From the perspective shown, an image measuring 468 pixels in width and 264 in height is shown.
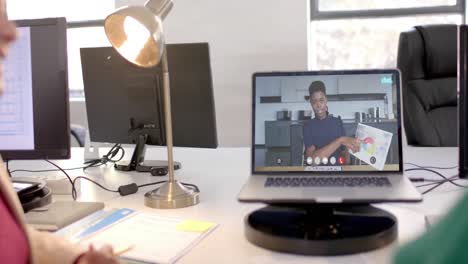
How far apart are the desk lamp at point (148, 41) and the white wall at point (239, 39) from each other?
2.18 meters

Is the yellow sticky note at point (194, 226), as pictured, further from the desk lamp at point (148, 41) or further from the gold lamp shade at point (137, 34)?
the gold lamp shade at point (137, 34)

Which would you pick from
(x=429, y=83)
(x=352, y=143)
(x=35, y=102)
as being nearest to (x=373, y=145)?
(x=352, y=143)

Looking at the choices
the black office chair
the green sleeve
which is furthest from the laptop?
the black office chair

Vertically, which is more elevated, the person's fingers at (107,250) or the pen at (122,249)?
the person's fingers at (107,250)

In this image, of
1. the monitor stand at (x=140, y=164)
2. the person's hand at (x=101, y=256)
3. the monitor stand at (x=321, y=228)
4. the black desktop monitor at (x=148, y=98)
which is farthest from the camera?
the monitor stand at (x=140, y=164)

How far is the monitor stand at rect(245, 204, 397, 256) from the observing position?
1033 mm

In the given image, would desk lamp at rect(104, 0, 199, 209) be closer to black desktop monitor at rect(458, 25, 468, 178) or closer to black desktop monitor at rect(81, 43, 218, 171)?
black desktop monitor at rect(81, 43, 218, 171)

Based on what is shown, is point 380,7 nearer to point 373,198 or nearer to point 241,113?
point 241,113

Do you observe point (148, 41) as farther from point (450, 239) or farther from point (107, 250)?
point (450, 239)

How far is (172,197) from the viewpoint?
142 cm

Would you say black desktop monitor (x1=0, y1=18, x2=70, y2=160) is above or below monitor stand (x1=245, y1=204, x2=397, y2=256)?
above

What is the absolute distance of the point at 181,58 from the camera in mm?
1783

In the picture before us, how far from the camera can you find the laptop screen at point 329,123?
128 centimetres

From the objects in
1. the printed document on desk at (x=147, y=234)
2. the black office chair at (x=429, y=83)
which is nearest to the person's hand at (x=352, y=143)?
the printed document on desk at (x=147, y=234)
